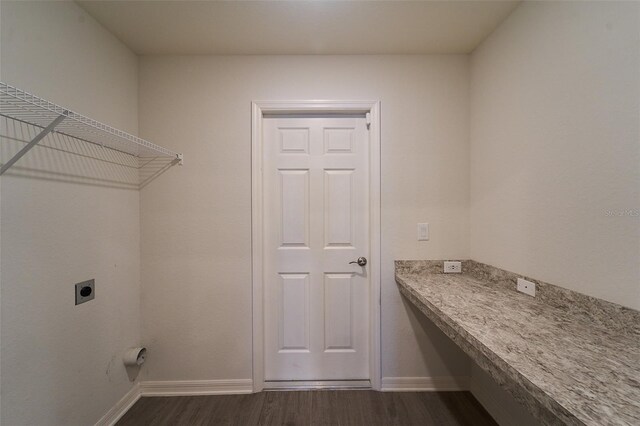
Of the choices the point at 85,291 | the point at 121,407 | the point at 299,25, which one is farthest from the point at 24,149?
the point at 121,407

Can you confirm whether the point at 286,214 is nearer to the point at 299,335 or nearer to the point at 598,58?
the point at 299,335

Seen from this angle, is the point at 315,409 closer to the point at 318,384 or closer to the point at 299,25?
the point at 318,384

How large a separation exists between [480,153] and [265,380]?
7.64 feet

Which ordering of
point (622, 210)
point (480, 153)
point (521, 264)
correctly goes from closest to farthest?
point (622, 210), point (521, 264), point (480, 153)

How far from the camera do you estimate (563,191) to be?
43.9 inches

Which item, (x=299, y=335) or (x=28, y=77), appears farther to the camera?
(x=299, y=335)

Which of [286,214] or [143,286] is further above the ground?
[286,214]

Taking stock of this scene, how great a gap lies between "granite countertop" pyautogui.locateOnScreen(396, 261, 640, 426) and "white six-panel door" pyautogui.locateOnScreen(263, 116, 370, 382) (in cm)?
59

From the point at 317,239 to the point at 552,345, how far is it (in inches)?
52.5

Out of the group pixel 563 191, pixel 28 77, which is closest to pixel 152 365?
pixel 28 77

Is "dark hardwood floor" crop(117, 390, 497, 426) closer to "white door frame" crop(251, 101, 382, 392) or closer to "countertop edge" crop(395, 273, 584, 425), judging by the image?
"white door frame" crop(251, 101, 382, 392)

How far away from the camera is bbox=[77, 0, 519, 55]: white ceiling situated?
52.7 inches

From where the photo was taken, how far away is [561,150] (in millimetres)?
1127

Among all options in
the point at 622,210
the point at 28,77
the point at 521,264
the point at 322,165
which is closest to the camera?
the point at 622,210
